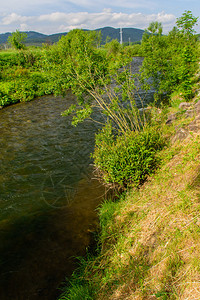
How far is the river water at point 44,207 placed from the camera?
220 inches

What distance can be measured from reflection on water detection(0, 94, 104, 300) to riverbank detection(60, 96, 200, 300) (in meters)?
0.76

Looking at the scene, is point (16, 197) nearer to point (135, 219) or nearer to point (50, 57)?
point (135, 219)

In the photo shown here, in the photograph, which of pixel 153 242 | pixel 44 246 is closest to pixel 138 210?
pixel 153 242

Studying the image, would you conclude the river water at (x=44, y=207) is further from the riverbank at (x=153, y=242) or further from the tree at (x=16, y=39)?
the tree at (x=16, y=39)

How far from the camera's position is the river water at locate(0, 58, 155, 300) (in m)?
5.60

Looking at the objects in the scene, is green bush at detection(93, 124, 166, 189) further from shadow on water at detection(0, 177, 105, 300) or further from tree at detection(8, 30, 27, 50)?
tree at detection(8, 30, 27, 50)

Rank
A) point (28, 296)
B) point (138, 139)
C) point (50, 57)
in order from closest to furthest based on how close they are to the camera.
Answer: point (28, 296), point (138, 139), point (50, 57)

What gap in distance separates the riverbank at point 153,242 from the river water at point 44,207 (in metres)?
0.77

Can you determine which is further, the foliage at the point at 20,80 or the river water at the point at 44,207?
the foliage at the point at 20,80

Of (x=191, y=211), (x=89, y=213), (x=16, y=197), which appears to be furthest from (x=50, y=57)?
(x=191, y=211)

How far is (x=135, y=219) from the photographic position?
5.90 m

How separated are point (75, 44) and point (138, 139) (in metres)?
5.48

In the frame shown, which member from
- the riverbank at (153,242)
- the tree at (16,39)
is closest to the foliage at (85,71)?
the riverbank at (153,242)

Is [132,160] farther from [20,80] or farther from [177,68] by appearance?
[20,80]
